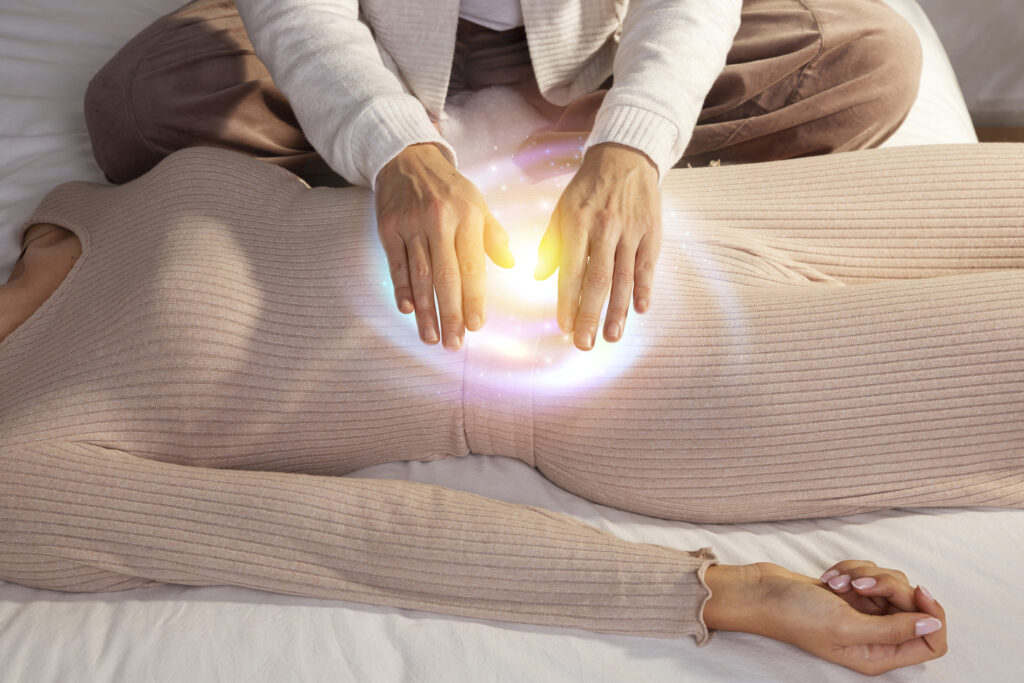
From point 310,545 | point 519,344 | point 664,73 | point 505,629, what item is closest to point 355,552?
point 310,545

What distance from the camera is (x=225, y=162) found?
0.93 meters

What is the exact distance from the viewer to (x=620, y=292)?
2.56 feet

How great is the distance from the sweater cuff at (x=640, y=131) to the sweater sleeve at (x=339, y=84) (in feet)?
0.56

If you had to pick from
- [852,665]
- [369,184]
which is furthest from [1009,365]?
[369,184]

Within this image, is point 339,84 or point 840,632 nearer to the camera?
point 840,632

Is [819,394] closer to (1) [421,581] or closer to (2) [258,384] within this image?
(1) [421,581]

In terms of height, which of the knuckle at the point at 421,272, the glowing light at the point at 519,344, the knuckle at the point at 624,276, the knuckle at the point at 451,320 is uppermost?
the knuckle at the point at 421,272

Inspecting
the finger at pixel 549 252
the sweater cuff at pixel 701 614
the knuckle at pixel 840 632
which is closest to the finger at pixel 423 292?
the finger at pixel 549 252

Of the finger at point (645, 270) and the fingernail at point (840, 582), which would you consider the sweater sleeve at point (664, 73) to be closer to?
the finger at point (645, 270)

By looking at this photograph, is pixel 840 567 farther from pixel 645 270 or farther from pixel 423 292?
pixel 423 292

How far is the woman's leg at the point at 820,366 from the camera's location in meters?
0.74

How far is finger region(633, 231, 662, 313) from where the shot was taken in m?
0.79

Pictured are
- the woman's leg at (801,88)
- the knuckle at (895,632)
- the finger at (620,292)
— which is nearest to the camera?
the knuckle at (895,632)

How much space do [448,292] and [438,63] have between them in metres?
0.43
